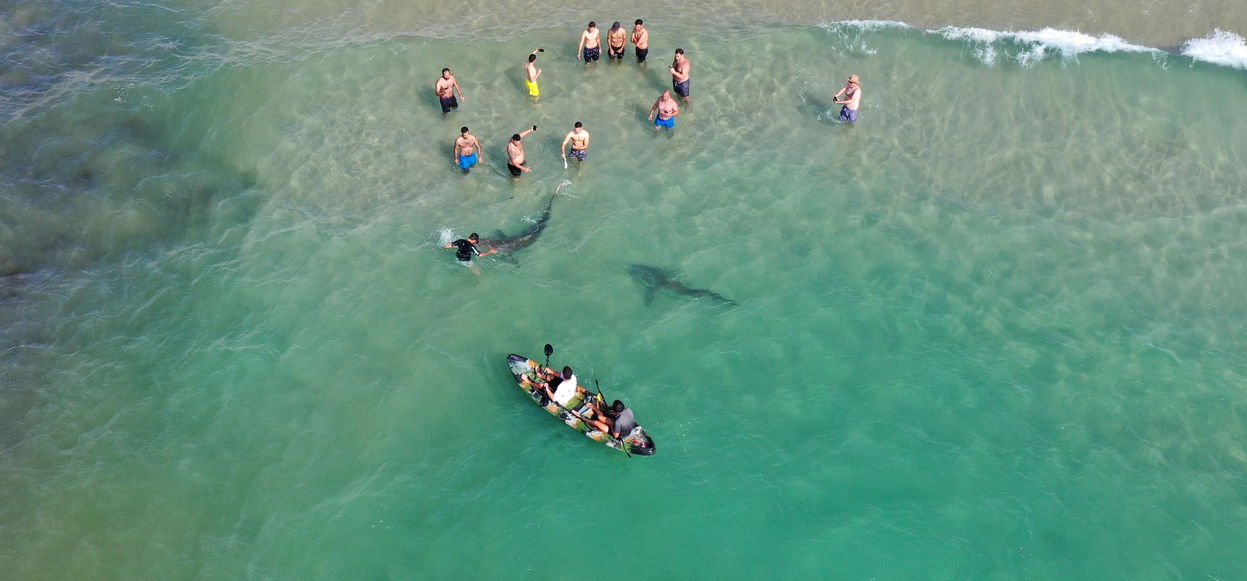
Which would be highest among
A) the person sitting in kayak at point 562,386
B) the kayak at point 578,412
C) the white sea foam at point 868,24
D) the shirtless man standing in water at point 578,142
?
the white sea foam at point 868,24

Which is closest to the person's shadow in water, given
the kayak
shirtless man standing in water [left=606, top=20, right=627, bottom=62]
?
shirtless man standing in water [left=606, top=20, right=627, bottom=62]

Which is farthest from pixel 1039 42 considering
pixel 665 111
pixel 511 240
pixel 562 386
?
pixel 562 386

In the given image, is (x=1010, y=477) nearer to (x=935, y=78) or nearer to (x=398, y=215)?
(x=935, y=78)

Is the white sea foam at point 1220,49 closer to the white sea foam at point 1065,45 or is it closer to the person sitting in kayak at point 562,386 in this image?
the white sea foam at point 1065,45

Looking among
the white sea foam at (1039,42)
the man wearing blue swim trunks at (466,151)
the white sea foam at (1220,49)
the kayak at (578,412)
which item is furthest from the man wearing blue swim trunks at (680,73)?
the white sea foam at (1220,49)

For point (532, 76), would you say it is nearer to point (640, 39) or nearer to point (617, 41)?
point (617, 41)

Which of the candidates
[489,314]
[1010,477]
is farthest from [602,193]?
[1010,477]

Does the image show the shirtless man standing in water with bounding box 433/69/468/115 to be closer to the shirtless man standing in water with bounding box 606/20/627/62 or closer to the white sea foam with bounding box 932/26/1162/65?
the shirtless man standing in water with bounding box 606/20/627/62
